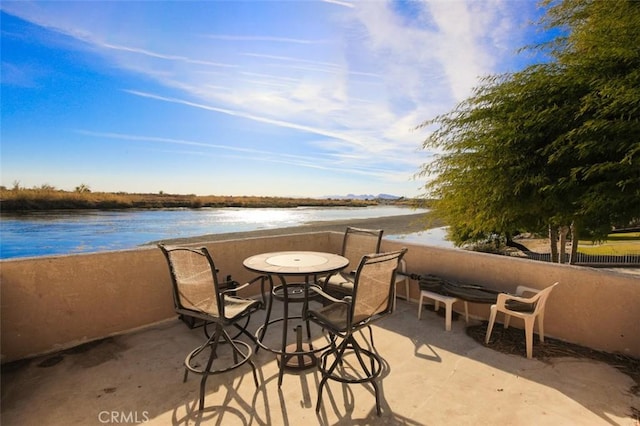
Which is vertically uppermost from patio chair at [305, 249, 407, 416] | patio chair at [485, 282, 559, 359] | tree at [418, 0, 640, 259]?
tree at [418, 0, 640, 259]

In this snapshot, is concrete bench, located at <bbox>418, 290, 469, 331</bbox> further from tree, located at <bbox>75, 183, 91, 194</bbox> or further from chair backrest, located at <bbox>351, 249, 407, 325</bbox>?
tree, located at <bbox>75, 183, 91, 194</bbox>

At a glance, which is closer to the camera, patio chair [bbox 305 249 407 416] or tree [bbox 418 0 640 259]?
patio chair [bbox 305 249 407 416]

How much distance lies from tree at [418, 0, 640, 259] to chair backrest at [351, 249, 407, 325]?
3603 millimetres

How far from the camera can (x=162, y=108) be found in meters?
9.64

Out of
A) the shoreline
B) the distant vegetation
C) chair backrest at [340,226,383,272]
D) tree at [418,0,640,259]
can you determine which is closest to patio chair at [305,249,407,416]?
chair backrest at [340,226,383,272]

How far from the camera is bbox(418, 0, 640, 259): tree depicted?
12.2 ft

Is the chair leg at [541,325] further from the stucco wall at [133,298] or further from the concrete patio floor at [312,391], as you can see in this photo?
the concrete patio floor at [312,391]

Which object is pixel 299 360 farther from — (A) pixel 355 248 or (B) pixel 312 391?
(A) pixel 355 248

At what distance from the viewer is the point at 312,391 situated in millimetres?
2068

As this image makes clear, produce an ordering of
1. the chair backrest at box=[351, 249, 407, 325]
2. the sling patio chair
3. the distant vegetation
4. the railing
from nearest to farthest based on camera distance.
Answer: the chair backrest at box=[351, 249, 407, 325]
the sling patio chair
the railing
the distant vegetation

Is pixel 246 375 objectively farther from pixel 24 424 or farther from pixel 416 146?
pixel 416 146

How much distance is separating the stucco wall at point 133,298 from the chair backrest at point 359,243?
3.63 feet

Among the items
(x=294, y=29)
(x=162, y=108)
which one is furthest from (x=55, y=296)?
(x=162, y=108)

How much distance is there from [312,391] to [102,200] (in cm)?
4086
